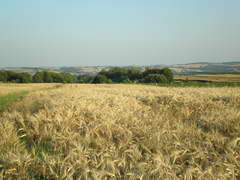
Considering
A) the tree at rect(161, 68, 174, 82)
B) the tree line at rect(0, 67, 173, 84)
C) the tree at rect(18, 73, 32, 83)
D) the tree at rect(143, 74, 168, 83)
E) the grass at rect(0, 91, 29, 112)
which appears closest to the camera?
the grass at rect(0, 91, 29, 112)

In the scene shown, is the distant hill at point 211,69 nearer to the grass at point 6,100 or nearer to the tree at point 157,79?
the tree at point 157,79

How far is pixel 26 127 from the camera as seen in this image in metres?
3.82

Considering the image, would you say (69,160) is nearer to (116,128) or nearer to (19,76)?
(116,128)

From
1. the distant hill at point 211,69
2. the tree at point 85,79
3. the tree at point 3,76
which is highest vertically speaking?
the distant hill at point 211,69

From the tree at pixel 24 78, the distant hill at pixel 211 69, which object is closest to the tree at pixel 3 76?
the tree at pixel 24 78

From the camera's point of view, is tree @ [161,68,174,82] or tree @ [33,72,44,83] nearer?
tree @ [161,68,174,82]

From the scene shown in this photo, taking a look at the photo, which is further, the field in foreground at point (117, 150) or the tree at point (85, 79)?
the tree at point (85, 79)

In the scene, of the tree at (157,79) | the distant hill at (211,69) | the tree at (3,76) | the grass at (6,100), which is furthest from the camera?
the distant hill at (211,69)

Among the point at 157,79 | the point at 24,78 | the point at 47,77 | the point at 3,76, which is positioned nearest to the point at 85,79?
the point at 47,77

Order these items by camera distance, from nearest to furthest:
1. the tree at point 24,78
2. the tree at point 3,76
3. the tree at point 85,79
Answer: the tree at point 3,76
the tree at point 24,78
the tree at point 85,79

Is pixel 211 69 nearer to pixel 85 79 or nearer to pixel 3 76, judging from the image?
pixel 85 79

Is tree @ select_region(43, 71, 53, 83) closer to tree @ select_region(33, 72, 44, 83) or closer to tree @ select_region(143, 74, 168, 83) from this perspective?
tree @ select_region(33, 72, 44, 83)

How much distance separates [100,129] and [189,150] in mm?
1433

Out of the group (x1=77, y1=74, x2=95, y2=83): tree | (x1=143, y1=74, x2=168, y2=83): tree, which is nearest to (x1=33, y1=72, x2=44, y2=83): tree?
(x1=77, y1=74, x2=95, y2=83): tree
